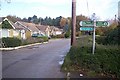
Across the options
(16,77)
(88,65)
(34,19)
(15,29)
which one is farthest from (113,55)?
(34,19)

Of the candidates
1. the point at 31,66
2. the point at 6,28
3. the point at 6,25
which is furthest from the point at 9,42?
the point at 31,66

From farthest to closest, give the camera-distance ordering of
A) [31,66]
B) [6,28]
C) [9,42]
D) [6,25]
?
[6,25]
[6,28]
[9,42]
[31,66]

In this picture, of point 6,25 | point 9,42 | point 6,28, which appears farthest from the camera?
point 6,25

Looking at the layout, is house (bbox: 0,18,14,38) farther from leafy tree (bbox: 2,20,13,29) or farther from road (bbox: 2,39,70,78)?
road (bbox: 2,39,70,78)

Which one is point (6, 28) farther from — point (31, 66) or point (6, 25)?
point (31, 66)

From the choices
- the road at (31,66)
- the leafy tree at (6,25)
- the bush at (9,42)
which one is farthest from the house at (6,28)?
the road at (31,66)

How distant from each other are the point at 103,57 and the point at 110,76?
104 centimetres

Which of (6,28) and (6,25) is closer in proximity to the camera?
(6,28)

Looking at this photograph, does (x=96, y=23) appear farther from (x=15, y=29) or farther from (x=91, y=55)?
(x=15, y=29)

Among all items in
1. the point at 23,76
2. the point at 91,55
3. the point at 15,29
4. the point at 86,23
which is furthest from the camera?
the point at 15,29

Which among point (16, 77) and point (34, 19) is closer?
point (16, 77)

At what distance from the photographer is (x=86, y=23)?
14.3 metres

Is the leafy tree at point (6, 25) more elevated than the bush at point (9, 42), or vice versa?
the leafy tree at point (6, 25)

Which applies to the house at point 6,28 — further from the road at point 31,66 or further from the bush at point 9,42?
the road at point 31,66
